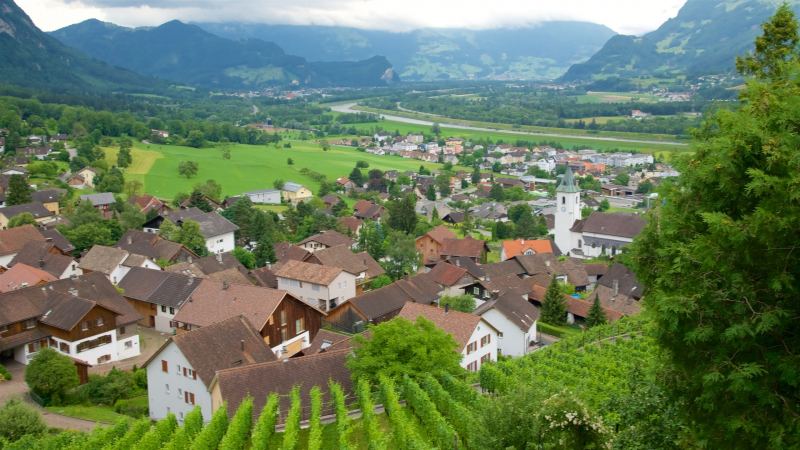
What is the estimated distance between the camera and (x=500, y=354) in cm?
3434

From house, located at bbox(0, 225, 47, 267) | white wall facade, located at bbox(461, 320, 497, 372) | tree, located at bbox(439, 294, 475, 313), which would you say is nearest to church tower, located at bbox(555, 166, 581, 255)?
tree, located at bbox(439, 294, 475, 313)

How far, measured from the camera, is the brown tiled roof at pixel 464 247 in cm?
5619

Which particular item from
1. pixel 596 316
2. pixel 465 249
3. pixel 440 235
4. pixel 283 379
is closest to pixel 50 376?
pixel 283 379

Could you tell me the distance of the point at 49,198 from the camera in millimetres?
68812

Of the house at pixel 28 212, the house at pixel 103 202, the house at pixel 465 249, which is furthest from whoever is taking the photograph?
the house at pixel 103 202

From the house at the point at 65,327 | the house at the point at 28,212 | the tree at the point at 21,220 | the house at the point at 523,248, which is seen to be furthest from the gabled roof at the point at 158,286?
the house at the point at 523,248

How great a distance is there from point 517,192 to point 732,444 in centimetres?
8598

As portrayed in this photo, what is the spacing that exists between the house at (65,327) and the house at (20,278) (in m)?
5.24

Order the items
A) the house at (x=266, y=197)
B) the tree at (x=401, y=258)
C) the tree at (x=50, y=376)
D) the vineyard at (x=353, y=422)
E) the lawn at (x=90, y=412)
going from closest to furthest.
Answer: the vineyard at (x=353, y=422) → the lawn at (x=90, y=412) → the tree at (x=50, y=376) → the tree at (x=401, y=258) → the house at (x=266, y=197)

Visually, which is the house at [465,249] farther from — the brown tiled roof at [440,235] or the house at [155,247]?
the house at [155,247]

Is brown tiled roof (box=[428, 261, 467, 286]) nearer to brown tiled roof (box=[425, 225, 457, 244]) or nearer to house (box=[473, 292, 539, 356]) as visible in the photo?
house (box=[473, 292, 539, 356])

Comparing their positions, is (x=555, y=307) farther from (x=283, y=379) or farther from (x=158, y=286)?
(x=158, y=286)

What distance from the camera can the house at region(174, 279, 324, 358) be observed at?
32.0 meters

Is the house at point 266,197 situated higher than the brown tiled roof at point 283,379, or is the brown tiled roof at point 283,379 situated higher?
the brown tiled roof at point 283,379
